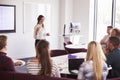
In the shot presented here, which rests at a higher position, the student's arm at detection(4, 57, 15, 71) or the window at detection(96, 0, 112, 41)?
the window at detection(96, 0, 112, 41)

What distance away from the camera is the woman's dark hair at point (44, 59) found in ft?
9.11

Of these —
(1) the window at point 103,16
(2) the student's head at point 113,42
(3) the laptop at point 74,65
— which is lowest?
(3) the laptop at point 74,65

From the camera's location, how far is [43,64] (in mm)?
2812

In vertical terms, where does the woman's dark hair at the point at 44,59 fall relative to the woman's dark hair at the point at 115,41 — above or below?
below

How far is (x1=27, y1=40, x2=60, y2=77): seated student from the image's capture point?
279 cm

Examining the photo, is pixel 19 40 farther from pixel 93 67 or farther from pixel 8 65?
pixel 93 67

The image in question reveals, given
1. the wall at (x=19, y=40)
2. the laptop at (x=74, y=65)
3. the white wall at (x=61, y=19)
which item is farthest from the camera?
the white wall at (x=61, y=19)

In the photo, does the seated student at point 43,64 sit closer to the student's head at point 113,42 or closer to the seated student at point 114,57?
the seated student at point 114,57

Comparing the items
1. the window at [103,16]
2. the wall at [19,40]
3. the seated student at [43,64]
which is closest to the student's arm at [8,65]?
the seated student at [43,64]

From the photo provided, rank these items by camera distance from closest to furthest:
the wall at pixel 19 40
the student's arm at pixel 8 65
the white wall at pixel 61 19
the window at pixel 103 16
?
the student's arm at pixel 8 65 < the wall at pixel 19 40 < the white wall at pixel 61 19 < the window at pixel 103 16

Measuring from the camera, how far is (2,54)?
3096 millimetres

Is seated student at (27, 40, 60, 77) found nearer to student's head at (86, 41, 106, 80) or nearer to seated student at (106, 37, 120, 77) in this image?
student's head at (86, 41, 106, 80)

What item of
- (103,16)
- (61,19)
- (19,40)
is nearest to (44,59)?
(19,40)

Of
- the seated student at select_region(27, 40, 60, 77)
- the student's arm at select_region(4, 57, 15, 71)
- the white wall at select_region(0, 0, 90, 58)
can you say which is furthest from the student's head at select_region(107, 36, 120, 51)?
the white wall at select_region(0, 0, 90, 58)
